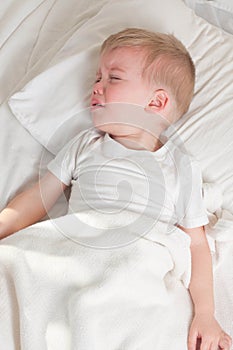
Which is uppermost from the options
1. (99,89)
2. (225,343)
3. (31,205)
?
(99,89)

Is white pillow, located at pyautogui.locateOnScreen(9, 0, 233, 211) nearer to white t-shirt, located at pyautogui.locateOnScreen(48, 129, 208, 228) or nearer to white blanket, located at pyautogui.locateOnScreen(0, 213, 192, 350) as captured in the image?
white t-shirt, located at pyautogui.locateOnScreen(48, 129, 208, 228)

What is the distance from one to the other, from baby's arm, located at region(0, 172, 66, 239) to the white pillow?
112 millimetres

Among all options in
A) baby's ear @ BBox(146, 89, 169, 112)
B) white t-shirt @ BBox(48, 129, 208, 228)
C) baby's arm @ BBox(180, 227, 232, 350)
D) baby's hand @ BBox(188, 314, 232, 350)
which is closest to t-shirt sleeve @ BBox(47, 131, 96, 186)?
white t-shirt @ BBox(48, 129, 208, 228)

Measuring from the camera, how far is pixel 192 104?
4.49ft

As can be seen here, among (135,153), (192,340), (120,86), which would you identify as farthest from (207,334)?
(120,86)

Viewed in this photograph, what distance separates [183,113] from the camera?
1336 mm

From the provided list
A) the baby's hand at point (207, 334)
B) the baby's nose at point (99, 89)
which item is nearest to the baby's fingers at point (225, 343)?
the baby's hand at point (207, 334)

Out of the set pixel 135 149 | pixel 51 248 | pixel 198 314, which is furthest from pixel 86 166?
pixel 198 314

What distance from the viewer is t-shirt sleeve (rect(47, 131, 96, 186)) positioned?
1285 millimetres

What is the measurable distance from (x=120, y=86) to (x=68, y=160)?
0.62 ft

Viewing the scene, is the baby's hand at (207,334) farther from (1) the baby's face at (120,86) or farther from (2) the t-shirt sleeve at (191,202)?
(1) the baby's face at (120,86)

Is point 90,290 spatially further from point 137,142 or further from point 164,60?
point 164,60

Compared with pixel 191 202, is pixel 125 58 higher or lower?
higher

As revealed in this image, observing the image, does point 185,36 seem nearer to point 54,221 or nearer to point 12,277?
point 54,221
